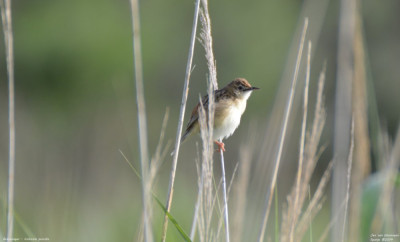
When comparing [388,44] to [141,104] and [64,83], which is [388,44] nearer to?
[64,83]

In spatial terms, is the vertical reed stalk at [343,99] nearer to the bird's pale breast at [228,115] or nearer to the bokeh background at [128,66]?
the bird's pale breast at [228,115]

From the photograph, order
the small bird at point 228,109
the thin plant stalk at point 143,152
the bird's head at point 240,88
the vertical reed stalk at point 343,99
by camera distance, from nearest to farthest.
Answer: the thin plant stalk at point 143,152 → the vertical reed stalk at point 343,99 → the bird's head at point 240,88 → the small bird at point 228,109

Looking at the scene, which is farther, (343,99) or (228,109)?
(228,109)

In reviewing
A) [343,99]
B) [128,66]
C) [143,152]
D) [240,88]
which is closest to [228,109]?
[240,88]

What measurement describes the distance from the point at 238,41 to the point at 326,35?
3.12 m

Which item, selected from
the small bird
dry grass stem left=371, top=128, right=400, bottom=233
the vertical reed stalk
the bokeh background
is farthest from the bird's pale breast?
the bokeh background

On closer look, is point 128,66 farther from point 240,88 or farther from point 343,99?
point 343,99

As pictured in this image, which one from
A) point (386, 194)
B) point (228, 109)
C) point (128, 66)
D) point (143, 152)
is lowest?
point (128, 66)

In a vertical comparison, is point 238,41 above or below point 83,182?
above

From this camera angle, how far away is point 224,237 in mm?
2855

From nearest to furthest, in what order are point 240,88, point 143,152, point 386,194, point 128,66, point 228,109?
point 143,152 → point 386,194 → point 240,88 → point 228,109 → point 128,66

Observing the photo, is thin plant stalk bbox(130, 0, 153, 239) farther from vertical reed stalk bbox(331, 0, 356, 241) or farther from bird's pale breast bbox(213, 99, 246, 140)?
bird's pale breast bbox(213, 99, 246, 140)

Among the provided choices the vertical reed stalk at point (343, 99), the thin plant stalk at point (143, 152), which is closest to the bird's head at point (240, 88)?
the vertical reed stalk at point (343, 99)

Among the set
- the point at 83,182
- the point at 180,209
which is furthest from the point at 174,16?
the point at 180,209
